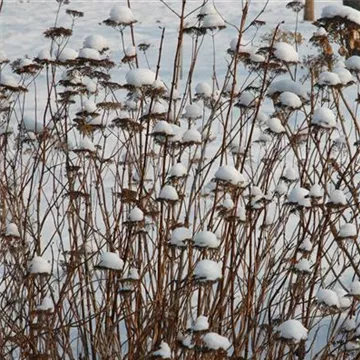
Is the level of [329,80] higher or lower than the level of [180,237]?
higher

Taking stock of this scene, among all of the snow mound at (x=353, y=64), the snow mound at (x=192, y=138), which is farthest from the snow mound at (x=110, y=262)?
the snow mound at (x=353, y=64)

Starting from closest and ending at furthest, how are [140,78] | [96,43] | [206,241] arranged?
1. [206,241]
2. [140,78]
3. [96,43]

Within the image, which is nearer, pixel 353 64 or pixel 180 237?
pixel 180 237

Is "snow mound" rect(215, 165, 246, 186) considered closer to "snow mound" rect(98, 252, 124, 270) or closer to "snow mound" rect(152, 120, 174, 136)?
"snow mound" rect(152, 120, 174, 136)

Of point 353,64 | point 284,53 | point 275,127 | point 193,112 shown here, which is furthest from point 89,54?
point 353,64

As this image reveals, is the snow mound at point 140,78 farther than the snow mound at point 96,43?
No

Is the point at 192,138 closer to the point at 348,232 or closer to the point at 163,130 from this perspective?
the point at 163,130

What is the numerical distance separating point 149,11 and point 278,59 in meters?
13.2

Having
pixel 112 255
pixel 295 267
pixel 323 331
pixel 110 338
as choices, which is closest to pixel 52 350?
pixel 110 338

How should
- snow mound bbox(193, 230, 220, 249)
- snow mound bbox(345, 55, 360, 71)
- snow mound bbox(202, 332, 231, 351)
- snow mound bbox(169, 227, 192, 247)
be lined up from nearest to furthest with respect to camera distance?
snow mound bbox(202, 332, 231, 351) → snow mound bbox(193, 230, 220, 249) → snow mound bbox(169, 227, 192, 247) → snow mound bbox(345, 55, 360, 71)

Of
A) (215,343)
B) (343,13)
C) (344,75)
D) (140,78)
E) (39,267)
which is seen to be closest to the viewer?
(215,343)

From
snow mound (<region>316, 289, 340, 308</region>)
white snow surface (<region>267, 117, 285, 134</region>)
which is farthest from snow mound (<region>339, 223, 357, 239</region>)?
white snow surface (<region>267, 117, 285, 134</region>)

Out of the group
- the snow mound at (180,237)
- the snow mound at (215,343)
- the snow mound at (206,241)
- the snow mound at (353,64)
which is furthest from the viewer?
the snow mound at (353,64)

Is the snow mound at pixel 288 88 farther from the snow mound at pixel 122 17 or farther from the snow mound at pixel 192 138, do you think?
the snow mound at pixel 122 17
